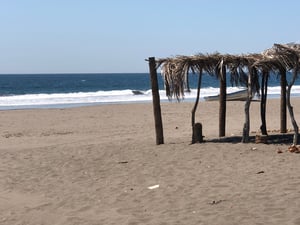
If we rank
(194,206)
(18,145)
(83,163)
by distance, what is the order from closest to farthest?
(194,206) < (83,163) < (18,145)

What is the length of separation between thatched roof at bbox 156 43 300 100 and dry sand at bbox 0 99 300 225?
1.33m

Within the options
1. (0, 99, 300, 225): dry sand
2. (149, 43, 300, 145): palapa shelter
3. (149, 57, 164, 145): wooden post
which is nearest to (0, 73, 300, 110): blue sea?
(149, 43, 300, 145): palapa shelter

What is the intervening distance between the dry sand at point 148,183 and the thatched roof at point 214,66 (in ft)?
4.36

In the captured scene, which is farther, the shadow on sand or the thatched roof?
the shadow on sand

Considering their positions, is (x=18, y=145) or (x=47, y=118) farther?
(x=47, y=118)

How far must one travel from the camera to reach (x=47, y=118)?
883 inches

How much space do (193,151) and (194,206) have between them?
400 cm

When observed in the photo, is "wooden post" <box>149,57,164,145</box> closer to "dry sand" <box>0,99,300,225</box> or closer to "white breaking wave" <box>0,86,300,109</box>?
"dry sand" <box>0,99,300,225</box>

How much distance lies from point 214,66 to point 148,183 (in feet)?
13.2

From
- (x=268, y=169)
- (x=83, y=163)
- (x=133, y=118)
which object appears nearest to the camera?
(x=268, y=169)

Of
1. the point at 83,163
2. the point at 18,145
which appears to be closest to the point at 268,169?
the point at 83,163

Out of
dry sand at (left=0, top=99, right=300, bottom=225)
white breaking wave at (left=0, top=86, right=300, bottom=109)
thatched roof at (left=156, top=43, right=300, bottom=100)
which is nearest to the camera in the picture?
dry sand at (left=0, top=99, right=300, bottom=225)

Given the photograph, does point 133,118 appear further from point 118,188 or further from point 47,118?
point 118,188

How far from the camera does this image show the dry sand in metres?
6.44
